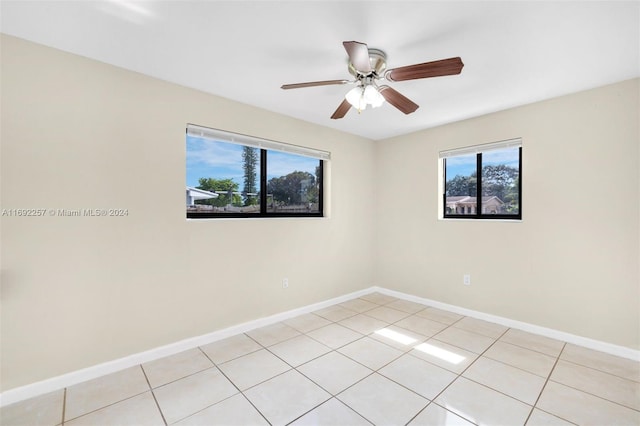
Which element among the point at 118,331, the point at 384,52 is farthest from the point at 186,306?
the point at 384,52

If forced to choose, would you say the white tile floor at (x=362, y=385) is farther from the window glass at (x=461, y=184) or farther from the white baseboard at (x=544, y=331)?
the window glass at (x=461, y=184)

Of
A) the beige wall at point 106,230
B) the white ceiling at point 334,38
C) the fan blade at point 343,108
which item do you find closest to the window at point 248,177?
the beige wall at point 106,230

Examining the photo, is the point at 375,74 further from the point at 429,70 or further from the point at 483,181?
the point at 483,181

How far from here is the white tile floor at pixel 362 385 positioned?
5.67 feet

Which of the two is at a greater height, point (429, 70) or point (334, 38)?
point (334, 38)

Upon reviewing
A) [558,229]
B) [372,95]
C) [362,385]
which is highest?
[372,95]

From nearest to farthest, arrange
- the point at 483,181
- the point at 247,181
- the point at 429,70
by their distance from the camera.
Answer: the point at 429,70
the point at 247,181
the point at 483,181

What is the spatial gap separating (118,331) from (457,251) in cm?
353

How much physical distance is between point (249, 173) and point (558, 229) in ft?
10.3

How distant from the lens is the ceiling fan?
1.60 metres

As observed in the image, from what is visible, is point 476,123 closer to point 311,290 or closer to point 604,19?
point 604,19

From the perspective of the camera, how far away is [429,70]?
5.62 ft

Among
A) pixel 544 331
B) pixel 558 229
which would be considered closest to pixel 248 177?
pixel 558 229

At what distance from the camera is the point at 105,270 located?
2.16m
